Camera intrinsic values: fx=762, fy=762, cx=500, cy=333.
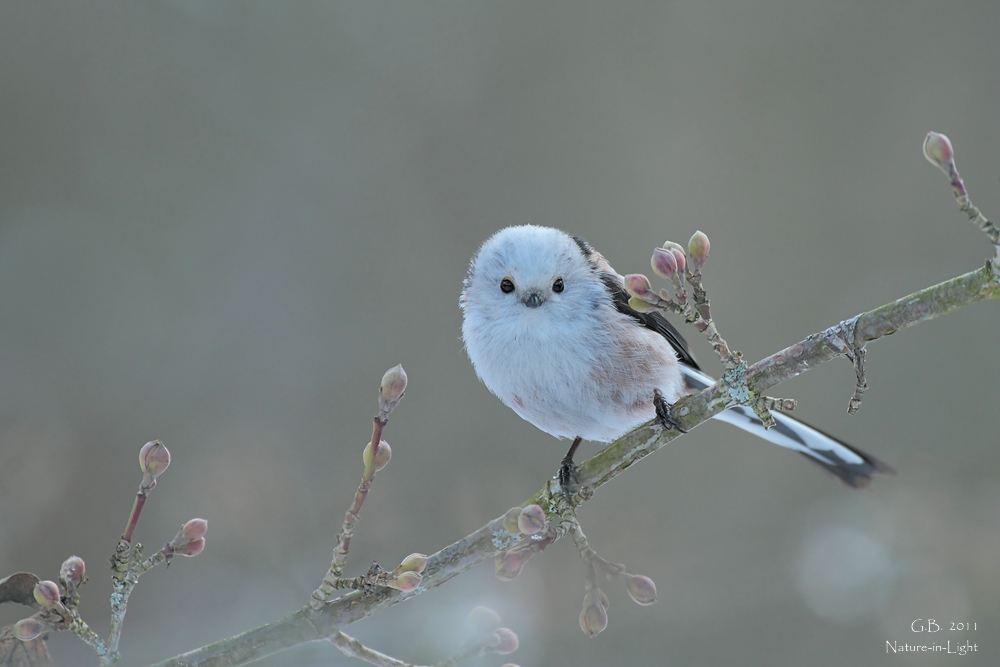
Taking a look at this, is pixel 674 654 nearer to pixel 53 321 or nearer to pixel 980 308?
pixel 980 308

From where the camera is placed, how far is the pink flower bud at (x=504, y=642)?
1.55 m

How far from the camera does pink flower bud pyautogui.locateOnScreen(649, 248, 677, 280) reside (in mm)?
1282

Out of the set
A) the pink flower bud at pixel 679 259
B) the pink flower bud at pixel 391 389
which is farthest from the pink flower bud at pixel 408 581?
the pink flower bud at pixel 679 259

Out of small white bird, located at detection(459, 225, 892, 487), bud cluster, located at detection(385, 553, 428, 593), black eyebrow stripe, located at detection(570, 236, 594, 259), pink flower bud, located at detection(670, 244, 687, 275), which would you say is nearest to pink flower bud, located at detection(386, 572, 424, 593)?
bud cluster, located at detection(385, 553, 428, 593)

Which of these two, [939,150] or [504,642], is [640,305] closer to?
[939,150]

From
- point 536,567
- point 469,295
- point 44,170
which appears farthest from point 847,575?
point 44,170

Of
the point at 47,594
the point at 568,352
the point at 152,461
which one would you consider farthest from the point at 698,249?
the point at 47,594

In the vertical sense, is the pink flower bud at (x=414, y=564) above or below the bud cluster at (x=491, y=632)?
above

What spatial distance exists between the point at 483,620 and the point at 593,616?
24cm

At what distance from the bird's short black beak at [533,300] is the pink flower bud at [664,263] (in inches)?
33.8

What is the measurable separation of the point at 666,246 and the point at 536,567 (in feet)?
6.67

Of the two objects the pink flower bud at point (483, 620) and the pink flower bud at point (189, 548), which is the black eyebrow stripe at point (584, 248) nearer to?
the pink flower bud at point (483, 620)

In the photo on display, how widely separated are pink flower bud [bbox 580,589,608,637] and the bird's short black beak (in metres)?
0.89

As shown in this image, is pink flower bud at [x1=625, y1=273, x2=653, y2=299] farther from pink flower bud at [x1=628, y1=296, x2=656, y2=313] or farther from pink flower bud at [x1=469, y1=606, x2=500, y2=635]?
pink flower bud at [x1=469, y1=606, x2=500, y2=635]
